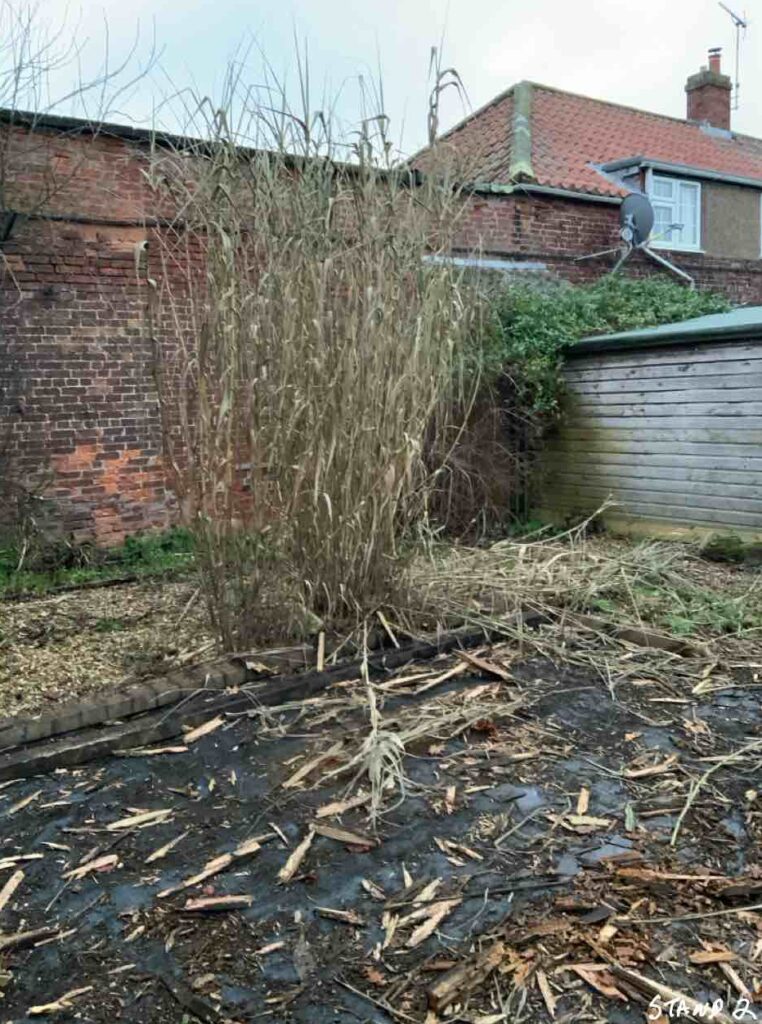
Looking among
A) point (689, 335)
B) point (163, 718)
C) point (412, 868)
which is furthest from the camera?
point (689, 335)

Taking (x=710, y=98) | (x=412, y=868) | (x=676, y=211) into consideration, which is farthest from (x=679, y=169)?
(x=412, y=868)

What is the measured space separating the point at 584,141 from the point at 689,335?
26.9 feet

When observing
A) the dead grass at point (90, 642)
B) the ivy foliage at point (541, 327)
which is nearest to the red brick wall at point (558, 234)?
the ivy foliage at point (541, 327)

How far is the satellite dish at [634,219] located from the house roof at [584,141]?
294mm

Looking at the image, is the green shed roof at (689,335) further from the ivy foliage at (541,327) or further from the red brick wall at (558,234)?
the red brick wall at (558,234)

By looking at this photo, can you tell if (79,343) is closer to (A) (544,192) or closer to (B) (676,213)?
(A) (544,192)

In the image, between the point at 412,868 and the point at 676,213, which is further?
the point at 676,213

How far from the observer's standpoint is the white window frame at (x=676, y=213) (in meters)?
12.6

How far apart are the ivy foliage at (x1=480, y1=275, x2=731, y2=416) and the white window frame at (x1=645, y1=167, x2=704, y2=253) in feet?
13.0

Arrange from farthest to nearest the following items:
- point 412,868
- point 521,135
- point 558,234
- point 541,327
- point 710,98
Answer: point 710,98 → point 521,135 → point 558,234 → point 541,327 → point 412,868

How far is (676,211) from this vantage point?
1345 centimetres

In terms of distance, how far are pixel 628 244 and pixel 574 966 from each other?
10918mm

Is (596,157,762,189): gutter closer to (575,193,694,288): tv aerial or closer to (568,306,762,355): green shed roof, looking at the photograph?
(575,193,694,288): tv aerial

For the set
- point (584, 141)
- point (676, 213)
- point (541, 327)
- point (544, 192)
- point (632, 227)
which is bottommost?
point (541, 327)
